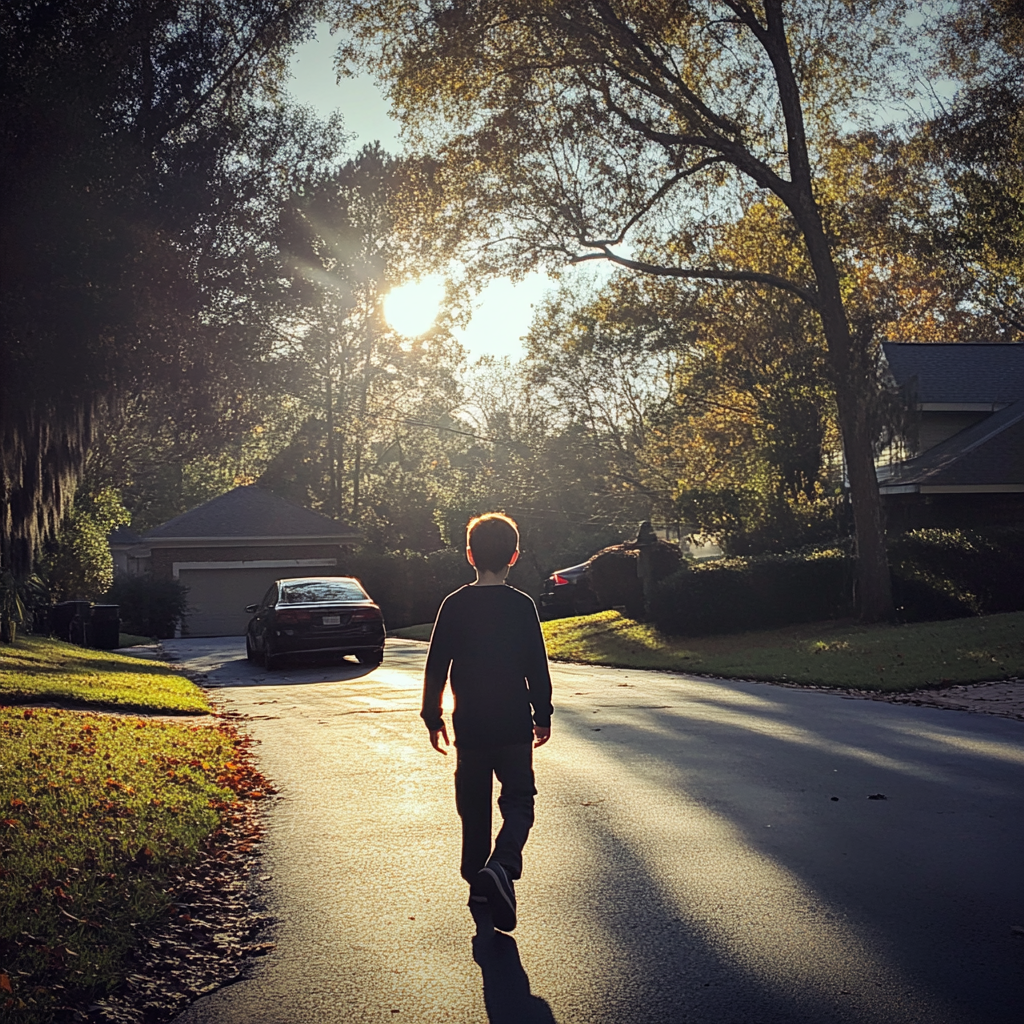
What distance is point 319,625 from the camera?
21.1 m

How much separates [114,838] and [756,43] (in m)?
22.8

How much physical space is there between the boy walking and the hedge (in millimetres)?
19725

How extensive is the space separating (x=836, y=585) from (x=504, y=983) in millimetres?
21851

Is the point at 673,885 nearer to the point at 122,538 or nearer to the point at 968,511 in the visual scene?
Result: the point at 968,511

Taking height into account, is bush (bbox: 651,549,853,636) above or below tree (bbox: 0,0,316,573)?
below

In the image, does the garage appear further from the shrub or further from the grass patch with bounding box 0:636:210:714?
the grass patch with bounding box 0:636:210:714

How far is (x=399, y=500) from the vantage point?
2004 inches

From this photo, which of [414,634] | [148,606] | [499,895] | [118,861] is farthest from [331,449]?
[499,895]

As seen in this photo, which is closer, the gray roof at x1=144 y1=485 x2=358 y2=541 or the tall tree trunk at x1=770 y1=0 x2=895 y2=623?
the tall tree trunk at x1=770 y1=0 x2=895 y2=623

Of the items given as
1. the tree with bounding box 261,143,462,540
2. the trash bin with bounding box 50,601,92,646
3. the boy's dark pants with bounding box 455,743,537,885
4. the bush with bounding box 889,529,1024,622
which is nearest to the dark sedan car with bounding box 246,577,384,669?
the trash bin with bounding box 50,601,92,646

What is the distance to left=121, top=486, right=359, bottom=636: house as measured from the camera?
137 ft

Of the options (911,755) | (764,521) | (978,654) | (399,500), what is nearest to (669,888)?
(911,755)

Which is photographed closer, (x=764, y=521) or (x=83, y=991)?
(x=83, y=991)

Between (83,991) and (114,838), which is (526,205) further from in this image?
(83,991)
